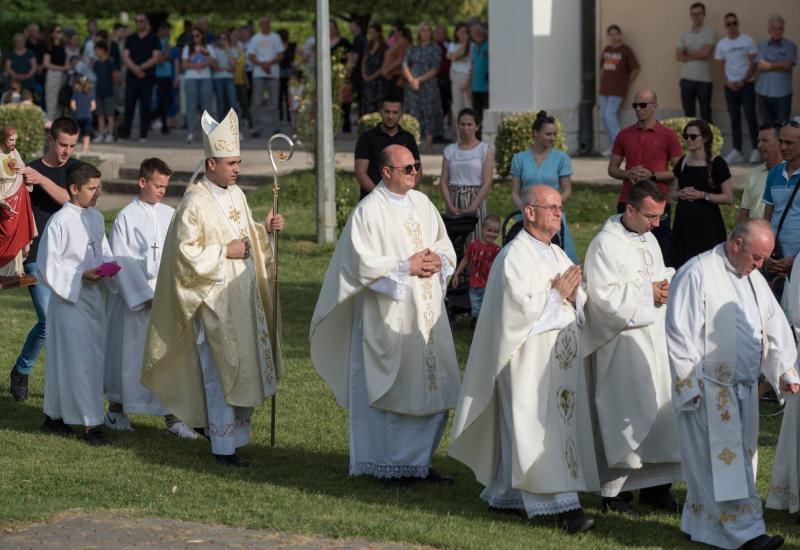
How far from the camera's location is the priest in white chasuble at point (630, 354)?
28.7ft

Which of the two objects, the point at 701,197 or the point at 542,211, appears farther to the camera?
the point at 701,197

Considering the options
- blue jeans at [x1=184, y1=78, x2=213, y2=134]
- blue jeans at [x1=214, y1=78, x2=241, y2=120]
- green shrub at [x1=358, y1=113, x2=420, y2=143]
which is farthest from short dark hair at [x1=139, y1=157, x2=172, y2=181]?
blue jeans at [x1=184, y1=78, x2=213, y2=134]

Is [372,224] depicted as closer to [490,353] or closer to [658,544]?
[490,353]

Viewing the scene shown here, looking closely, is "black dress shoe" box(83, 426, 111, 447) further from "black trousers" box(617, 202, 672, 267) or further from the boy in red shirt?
"black trousers" box(617, 202, 672, 267)

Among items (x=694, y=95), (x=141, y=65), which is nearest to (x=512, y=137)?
(x=694, y=95)

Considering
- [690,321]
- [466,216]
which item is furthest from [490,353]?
[466,216]

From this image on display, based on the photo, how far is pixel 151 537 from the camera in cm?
805

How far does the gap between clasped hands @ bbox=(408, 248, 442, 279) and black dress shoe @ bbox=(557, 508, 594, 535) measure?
1731 mm

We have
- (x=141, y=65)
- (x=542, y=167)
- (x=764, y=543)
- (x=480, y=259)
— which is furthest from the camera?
(x=141, y=65)

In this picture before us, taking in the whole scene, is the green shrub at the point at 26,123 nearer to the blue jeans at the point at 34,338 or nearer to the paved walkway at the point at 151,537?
the blue jeans at the point at 34,338

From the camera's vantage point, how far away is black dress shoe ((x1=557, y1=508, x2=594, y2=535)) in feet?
27.5

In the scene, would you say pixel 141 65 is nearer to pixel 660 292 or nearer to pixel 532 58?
pixel 532 58

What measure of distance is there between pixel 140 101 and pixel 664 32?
9890mm

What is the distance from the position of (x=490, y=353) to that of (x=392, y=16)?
30840 mm
